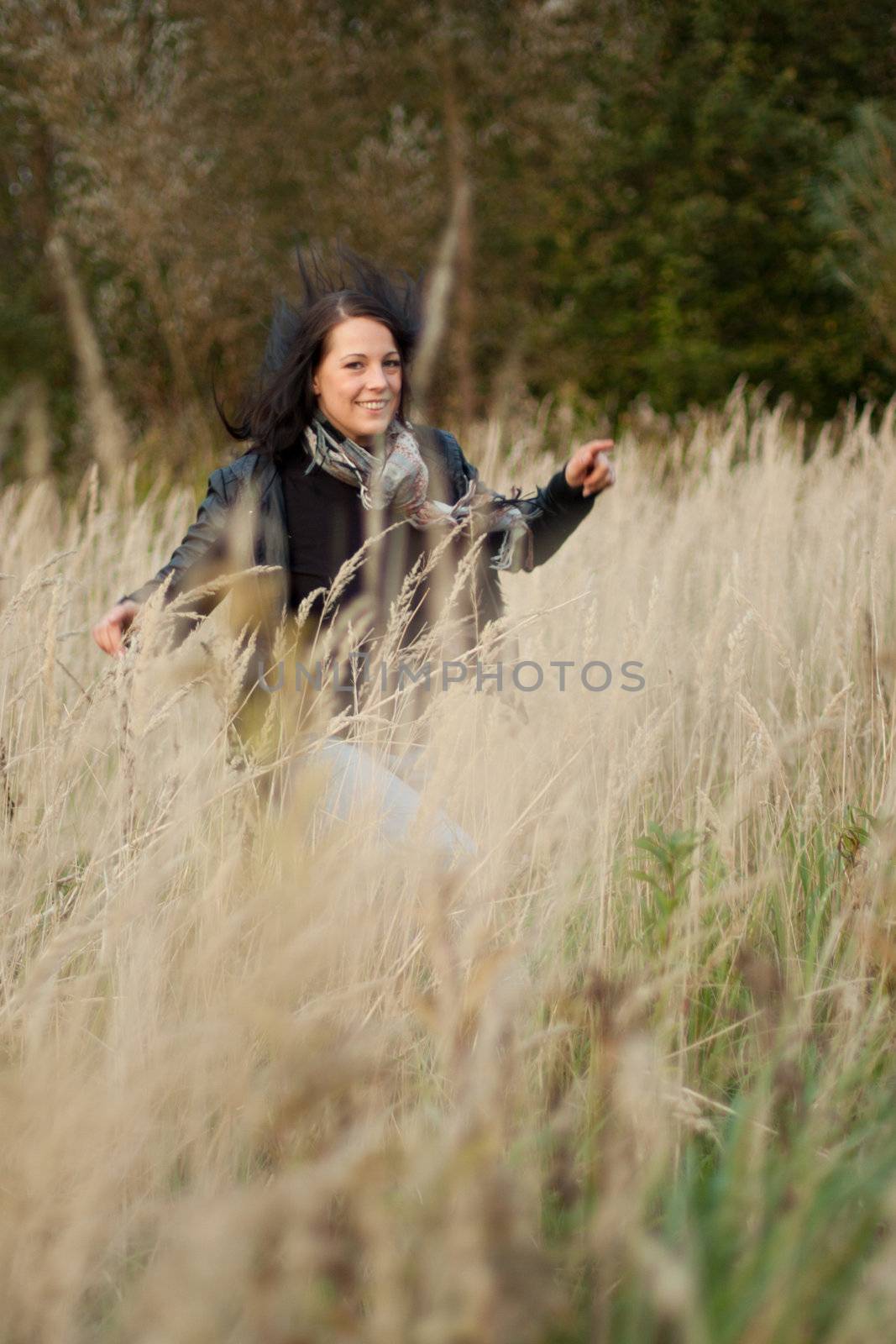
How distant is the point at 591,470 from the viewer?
92.2 inches

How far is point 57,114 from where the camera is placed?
30.8 ft

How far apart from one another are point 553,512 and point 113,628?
3.44ft

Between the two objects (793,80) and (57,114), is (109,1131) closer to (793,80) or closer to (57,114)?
(57,114)

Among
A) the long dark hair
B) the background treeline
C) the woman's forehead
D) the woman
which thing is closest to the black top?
the woman

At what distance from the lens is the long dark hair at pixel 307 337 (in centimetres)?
248

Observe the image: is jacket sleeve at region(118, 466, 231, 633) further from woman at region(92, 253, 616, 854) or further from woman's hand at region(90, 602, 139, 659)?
woman's hand at region(90, 602, 139, 659)

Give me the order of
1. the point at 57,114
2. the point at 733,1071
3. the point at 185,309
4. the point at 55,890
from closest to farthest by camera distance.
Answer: the point at 733,1071, the point at 55,890, the point at 57,114, the point at 185,309

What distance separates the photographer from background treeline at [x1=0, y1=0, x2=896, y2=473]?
426 inches

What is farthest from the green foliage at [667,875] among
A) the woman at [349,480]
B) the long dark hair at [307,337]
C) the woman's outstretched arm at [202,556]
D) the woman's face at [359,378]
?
the long dark hair at [307,337]

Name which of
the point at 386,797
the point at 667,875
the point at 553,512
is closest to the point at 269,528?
the point at 553,512

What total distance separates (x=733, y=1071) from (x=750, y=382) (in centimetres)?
1121

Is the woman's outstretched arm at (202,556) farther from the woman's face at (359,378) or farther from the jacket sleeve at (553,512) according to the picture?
the jacket sleeve at (553,512)

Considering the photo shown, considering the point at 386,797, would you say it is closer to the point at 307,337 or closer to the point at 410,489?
the point at 410,489

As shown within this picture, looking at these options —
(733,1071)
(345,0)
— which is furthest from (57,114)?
(733,1071)
